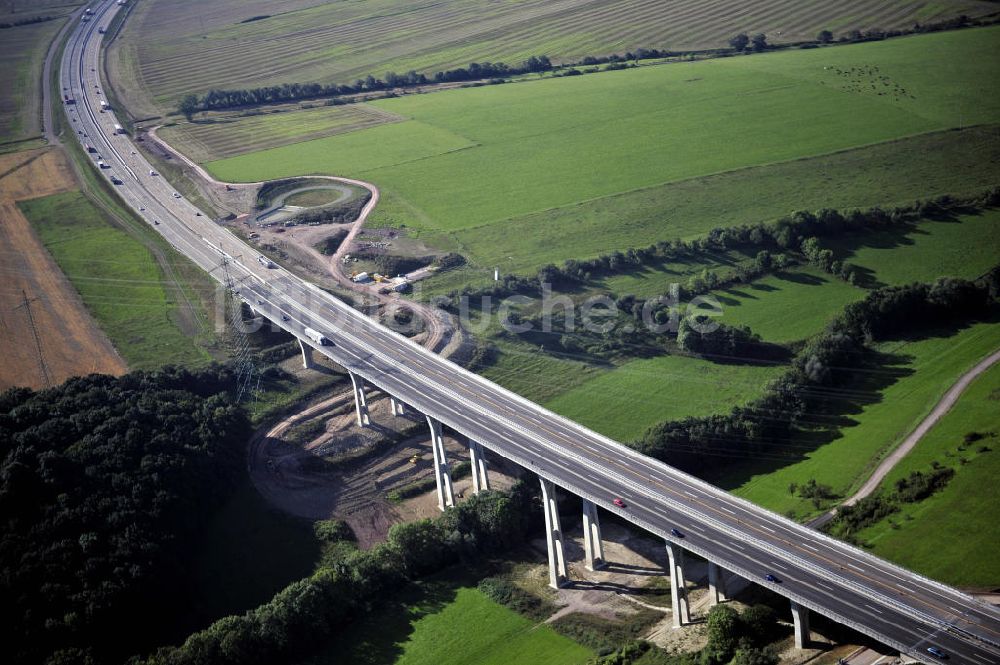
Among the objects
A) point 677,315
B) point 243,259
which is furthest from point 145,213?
point 677,315

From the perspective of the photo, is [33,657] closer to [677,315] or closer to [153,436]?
[153,436]

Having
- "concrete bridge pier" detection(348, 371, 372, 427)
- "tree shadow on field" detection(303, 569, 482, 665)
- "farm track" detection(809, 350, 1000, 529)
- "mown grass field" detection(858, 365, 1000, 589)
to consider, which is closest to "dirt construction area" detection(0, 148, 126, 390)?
"concrete bridge pier" detection(348, 371, 372, 427)

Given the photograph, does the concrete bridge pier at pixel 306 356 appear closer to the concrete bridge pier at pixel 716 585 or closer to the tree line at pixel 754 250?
the tree line at pixel 754 250

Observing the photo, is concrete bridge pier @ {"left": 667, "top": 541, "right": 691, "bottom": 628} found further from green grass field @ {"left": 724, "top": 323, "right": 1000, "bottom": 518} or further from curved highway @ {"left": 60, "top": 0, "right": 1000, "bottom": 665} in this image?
green grass field @ {"left": 724, "top": 323, "right": 1000, "bottom": 518}

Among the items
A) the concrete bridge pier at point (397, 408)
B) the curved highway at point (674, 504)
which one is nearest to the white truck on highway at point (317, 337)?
the curved highway at point (674, 504)

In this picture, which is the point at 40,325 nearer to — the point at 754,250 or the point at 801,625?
the point at 754,250
